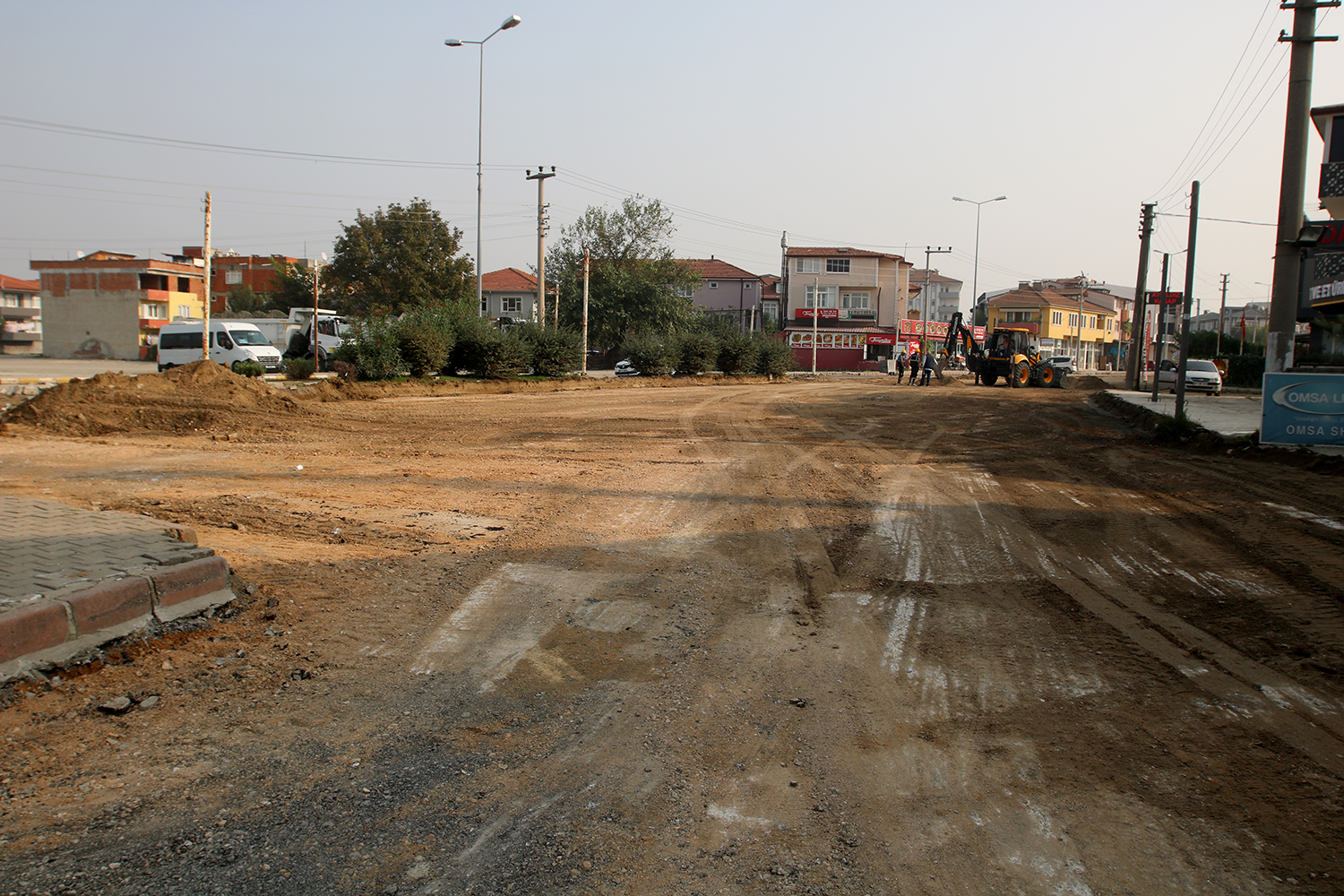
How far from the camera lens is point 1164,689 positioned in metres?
4.56

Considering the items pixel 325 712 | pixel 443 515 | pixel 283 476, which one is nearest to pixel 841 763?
pixel 325 712

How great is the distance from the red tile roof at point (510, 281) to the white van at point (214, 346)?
52237mm

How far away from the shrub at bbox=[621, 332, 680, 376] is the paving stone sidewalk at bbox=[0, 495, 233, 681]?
106 feet

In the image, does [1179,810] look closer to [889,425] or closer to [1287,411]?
[1287,411]

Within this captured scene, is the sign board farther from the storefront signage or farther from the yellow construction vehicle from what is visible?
the storefront signage

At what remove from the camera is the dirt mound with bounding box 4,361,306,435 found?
14.1m

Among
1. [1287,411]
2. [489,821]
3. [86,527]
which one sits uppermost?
[1287,411]

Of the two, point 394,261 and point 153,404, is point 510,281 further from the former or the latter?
point 153,404

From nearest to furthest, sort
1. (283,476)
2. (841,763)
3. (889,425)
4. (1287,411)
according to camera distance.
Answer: (841,763) → (283,476) → (1287,411) → (889,425)

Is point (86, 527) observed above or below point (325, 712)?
above

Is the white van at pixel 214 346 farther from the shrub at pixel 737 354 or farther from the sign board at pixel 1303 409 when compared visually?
the sign board at pixel 1303 409

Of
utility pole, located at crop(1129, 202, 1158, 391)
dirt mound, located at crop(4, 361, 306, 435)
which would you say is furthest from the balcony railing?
dirt mound, located at crop(4, 361, 306, 435)

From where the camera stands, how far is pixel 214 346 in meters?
31.3

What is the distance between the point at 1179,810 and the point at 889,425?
16.3m
